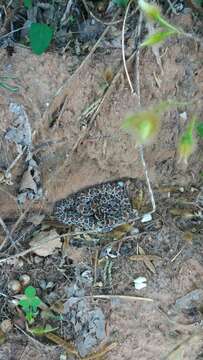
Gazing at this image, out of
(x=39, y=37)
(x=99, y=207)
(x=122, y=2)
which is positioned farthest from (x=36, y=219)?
(x=122, y=2)

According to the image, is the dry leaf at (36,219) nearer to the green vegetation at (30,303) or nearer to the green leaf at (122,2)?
the green vegetation at (30,303)

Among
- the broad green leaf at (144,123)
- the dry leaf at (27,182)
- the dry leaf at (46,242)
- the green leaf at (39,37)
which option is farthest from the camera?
the dry leaf at (46,242)

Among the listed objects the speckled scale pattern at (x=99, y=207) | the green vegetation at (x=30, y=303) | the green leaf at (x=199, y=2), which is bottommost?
the green vegetation at (x=30, y=303)

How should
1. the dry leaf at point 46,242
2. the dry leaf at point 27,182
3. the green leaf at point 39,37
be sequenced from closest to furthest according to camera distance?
the green leaf at point 39,37 < the dry leaf at point 27,182 < the dry leaf at point 46,242

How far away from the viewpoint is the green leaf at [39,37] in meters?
1.78

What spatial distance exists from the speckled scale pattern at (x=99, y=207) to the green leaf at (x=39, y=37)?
57cm

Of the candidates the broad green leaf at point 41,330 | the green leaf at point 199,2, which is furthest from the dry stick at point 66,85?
the broad green leaf at point 41,330

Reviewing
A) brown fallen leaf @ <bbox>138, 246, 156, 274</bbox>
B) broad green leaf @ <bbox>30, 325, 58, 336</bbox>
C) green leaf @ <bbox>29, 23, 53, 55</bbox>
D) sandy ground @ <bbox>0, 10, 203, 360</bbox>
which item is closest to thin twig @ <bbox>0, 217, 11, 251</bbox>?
sandy ground @ <bbox>0, 10, 203, 360</bbox>

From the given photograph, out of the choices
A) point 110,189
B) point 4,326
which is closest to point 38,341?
point 4,326

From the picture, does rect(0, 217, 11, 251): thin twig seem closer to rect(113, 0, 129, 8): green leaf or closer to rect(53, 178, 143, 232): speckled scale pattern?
rect(53, 178, 143, 232): speckled scale pattern

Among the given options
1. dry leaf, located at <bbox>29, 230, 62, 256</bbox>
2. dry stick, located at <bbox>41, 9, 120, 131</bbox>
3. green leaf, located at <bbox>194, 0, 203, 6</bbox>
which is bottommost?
dry leaf, located at <bbox>29, 230, 62, 256</bbox>

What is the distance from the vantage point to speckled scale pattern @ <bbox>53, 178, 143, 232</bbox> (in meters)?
2.08

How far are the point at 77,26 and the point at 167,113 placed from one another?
45 centimetres

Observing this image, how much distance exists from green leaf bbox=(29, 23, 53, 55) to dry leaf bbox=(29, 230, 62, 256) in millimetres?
682
